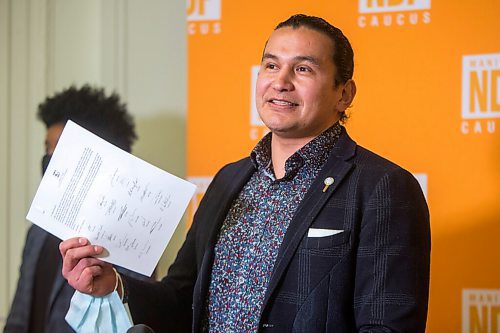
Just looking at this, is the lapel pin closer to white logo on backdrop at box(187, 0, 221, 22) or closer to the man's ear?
the man's ear

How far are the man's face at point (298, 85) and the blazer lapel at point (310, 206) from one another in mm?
92

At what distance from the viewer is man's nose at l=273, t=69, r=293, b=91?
1.51m

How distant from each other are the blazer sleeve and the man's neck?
8.5 inches

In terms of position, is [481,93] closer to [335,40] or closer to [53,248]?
[335,40]

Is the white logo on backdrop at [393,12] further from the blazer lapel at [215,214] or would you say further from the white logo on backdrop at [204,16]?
the blazer lapel at [215,214]

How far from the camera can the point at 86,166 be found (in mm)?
1428

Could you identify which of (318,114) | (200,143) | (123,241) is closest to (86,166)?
(123,241)

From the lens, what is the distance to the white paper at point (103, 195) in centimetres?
143

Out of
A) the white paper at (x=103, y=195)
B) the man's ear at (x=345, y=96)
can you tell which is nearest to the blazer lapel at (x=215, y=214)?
the white paper at (x=103, y=195)

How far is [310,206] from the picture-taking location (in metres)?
1.44

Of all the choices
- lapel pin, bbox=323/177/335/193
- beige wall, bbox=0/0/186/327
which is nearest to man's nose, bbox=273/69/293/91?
A: lapel pin, bbox=323/177/335/193

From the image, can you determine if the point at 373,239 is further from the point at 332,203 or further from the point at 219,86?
the point at 219,86

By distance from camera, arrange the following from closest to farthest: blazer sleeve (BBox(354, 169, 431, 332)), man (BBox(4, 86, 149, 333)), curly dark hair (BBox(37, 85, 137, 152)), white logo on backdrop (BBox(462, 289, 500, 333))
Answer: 1. blazer sleeve (BBox(354, 169, 431, 332))
2. white logo on backdrop (BBox(462, 289, 500, 333))
3. man (BBox(4, 86, 149, 333))
4. curly dark hair (BBox(37, 85, 137, 152))

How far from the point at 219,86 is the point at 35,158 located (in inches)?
41.5
